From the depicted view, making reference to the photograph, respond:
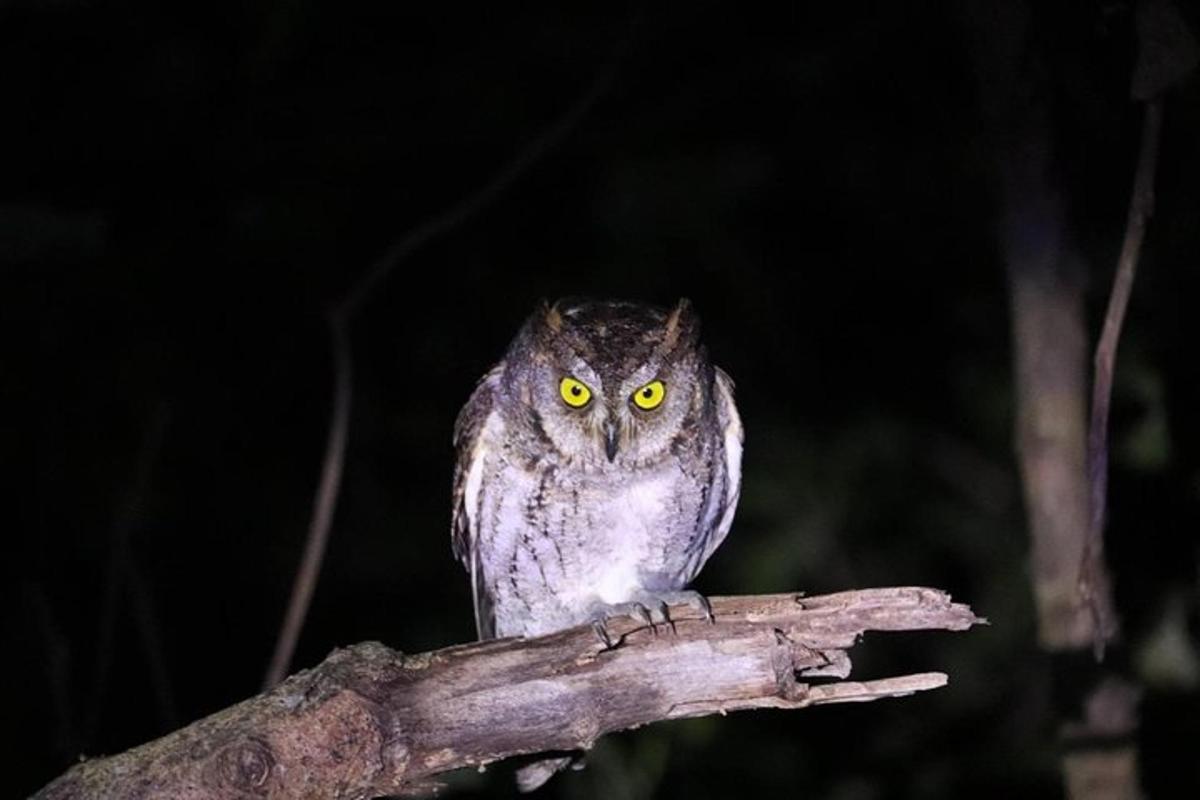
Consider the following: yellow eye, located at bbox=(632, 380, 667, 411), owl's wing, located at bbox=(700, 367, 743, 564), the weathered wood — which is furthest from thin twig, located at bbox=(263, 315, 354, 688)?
the weathered wood

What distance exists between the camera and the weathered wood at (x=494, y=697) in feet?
7.15

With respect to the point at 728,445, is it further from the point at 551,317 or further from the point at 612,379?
the point at 551,317

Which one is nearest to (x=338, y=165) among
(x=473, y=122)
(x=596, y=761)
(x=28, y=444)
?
(x=473, y=122)

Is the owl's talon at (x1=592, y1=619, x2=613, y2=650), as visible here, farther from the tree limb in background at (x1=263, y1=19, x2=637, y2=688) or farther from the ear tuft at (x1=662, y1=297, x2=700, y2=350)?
the tree limb in background at (x1=263, y1=19, x2=637, y2=688)

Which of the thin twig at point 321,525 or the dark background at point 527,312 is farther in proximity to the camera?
the dark background at point 527,312

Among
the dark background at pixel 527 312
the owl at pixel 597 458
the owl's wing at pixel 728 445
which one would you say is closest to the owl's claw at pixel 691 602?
the owl at pixel 597 458

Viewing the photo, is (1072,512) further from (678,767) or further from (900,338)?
(900,338)

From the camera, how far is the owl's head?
10.3 ft

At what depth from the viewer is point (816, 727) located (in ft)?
16.1

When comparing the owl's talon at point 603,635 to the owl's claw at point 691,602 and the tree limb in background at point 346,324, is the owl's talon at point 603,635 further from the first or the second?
the tree limb in background at point 346,324

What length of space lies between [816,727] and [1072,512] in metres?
1.84

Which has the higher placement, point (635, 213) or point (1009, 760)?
point (635, 213)

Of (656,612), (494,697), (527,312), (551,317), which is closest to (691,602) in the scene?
(656,612)

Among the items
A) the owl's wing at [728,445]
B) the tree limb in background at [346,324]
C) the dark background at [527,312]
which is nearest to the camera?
the tree limb in background at [346,324]
